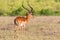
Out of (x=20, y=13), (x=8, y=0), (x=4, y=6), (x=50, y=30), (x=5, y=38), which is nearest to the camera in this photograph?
(x=5, y=38)

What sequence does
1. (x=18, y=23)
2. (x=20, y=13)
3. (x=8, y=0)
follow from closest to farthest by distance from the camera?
(x=18, y=23), (x=20, y=13), (x=8, y=0)

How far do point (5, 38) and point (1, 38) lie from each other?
7.0 inches

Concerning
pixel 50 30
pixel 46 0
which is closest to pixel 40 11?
pixel 46 0

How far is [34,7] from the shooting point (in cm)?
2169

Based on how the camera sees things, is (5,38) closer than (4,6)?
Yes

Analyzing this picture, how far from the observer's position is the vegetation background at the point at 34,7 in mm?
19377

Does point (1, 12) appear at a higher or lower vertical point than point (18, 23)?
lower

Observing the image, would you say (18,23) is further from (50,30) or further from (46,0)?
(46,0)

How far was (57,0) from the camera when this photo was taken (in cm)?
2500

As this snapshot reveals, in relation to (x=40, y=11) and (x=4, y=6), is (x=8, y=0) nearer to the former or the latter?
(x=4, y=6)

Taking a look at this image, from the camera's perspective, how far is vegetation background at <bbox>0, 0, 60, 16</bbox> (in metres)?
19.4

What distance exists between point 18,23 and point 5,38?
1.46 metres

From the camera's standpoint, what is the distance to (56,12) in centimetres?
1989

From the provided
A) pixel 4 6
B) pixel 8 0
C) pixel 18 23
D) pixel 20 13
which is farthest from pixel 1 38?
pixel 8 0
